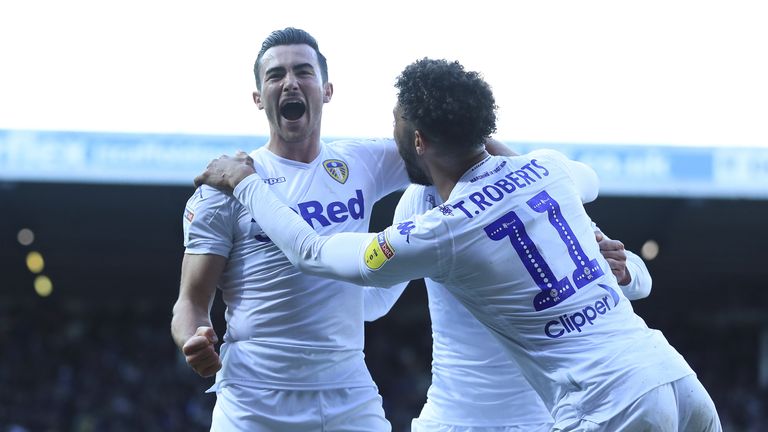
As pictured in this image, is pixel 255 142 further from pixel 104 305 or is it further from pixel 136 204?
pixel 104 305

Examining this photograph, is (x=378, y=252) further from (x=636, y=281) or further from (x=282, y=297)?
(x=636, y=281)

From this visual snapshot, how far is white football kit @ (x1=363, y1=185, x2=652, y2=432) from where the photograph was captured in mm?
3945

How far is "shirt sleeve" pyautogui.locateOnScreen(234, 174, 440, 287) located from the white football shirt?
0.20m

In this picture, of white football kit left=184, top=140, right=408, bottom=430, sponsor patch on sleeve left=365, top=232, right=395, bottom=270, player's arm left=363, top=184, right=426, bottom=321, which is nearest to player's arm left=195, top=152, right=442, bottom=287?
sponsor patch on sleeve left=365, top=232, right=395, bottom=270

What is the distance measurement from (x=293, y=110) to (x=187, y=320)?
1020 mm

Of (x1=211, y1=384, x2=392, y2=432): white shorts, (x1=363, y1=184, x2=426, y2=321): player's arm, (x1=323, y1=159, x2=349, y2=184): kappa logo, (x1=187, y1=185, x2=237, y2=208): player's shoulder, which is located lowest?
(x1=211, y1=384, x2=392, y2=432): white shorts

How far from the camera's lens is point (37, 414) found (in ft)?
56.5

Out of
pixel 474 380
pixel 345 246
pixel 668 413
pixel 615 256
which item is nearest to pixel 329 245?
pixel 345 246

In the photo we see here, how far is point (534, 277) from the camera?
3.33 metres

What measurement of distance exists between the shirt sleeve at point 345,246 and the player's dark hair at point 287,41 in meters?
0.70

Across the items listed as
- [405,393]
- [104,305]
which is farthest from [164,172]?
[104,305]

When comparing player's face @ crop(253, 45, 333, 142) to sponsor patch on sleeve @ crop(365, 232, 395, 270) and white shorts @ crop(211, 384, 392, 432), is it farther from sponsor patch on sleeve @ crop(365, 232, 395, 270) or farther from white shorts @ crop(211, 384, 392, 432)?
white shorts @ crop(211, 384, 392, 432)

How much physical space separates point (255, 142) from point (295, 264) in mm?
11443

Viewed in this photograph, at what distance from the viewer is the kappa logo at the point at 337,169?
13.3 feet
